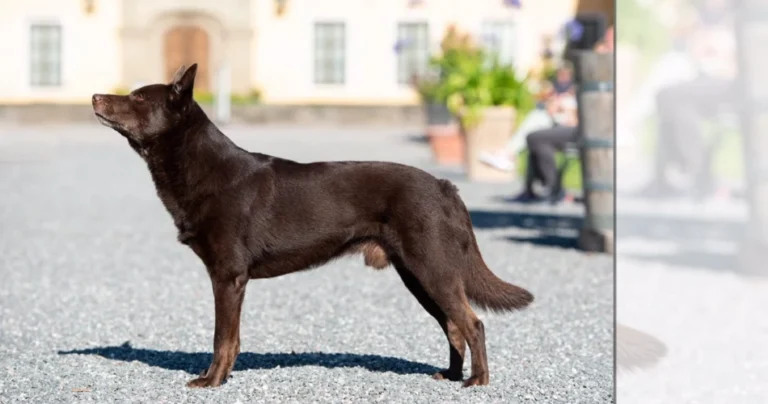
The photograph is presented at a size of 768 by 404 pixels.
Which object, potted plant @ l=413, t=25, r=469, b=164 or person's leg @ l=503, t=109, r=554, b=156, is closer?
person's leg @ l=503, t=109, r=554, b=156

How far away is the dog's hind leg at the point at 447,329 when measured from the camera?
529cm

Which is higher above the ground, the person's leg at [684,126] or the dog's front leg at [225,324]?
the person's leg at [684,126]

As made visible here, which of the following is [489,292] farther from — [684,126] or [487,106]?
[487,106]

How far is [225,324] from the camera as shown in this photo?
203 inches

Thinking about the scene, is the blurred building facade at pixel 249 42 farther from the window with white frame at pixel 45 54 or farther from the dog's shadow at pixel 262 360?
the dog's shadow at pixel 262 360

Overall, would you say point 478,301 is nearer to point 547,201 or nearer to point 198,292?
point 198,292

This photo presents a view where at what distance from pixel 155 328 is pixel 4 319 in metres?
0.88

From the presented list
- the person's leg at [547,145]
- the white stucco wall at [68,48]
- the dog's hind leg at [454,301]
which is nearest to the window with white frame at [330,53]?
the white stucco wall at [68,48]

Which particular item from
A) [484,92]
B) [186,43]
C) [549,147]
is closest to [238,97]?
[186,43]

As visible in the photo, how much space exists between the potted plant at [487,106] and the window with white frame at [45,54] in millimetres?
21169

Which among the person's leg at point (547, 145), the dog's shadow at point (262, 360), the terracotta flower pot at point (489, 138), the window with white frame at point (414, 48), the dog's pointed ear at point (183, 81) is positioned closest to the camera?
the dog's pointed ear at point (183, 81)

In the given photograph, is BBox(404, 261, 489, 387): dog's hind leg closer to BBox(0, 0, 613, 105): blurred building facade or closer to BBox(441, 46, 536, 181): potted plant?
BBox(441, 46, 536, 181): potted plant

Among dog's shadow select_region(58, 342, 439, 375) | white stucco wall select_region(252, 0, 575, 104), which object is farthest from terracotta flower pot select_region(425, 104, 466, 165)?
white stucco wall select_region(252, 0, 575, 104)

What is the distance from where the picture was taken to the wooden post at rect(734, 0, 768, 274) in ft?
12.0
